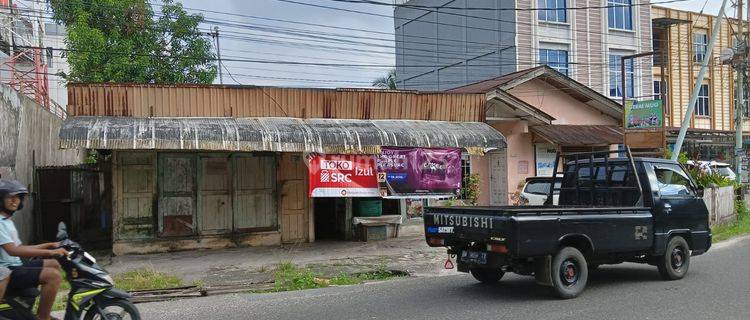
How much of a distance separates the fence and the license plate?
10.4 metres

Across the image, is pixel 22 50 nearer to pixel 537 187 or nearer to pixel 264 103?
pixel 264 103

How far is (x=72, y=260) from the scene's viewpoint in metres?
5.45

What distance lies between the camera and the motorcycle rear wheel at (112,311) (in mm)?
5598

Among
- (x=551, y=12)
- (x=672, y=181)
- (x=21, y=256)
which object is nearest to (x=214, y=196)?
(x=21, y=256)

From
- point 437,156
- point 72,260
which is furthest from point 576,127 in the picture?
point 72,260

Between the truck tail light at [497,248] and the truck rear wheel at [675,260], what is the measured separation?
3059 millimetres

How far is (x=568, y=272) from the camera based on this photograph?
7832mm

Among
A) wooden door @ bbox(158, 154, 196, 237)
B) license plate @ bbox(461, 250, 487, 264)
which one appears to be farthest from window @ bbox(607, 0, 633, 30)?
license plate @ bbox(461, 250, 487, 264)

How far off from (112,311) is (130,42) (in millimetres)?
19956

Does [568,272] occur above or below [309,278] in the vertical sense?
above

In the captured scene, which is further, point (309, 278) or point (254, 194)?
point (254, 194)

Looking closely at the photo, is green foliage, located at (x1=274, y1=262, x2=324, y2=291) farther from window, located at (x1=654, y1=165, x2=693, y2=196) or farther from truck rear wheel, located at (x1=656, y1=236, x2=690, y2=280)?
window, located at (x1=654, y1=165, x2=693, y2=196)

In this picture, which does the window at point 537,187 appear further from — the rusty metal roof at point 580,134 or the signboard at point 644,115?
the signboard at point 644,115

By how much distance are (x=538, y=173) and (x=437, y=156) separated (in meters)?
7.18
